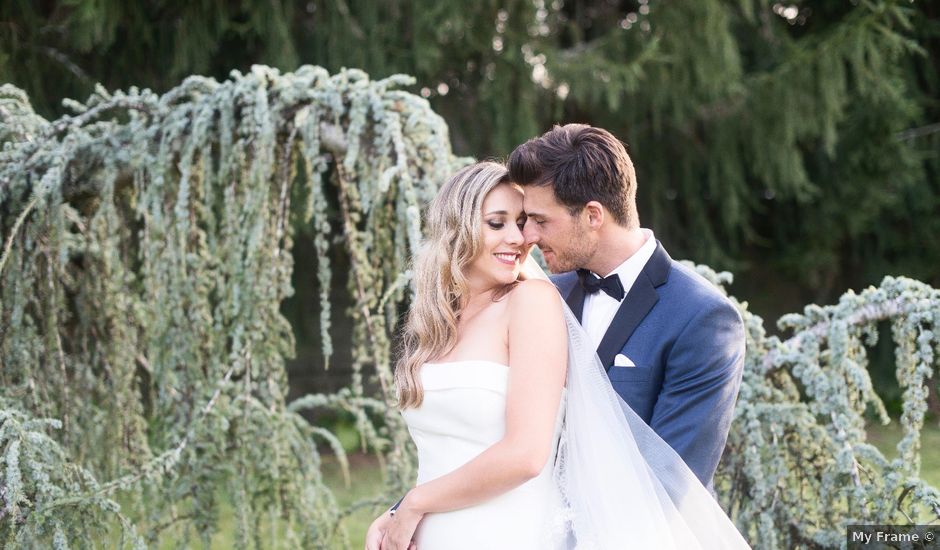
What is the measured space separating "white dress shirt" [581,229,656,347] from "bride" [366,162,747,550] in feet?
0.44

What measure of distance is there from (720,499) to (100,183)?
237cm

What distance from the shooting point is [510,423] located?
6.72 ft

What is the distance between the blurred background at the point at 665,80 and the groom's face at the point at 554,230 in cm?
339

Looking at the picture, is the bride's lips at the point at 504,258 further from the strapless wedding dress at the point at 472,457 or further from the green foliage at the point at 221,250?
the green foliage at the point at 221,250

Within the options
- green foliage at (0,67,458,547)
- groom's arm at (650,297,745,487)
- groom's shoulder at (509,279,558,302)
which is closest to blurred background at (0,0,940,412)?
green foliage at (0,67,458,547)

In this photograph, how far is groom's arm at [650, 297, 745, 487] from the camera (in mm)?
2037

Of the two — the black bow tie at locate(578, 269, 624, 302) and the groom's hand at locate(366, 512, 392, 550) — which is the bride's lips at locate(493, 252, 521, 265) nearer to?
the black bow tie at locate(578, 269, 624, 302)

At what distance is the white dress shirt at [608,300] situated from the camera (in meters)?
2.27

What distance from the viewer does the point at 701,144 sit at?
24.9ft


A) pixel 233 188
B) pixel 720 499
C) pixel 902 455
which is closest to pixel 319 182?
pixel 233 188

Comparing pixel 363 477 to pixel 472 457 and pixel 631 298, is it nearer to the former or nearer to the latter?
pixel 472 457

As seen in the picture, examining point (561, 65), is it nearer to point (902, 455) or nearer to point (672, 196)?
point (672, 196)

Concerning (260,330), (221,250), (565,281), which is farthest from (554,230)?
(221,250)

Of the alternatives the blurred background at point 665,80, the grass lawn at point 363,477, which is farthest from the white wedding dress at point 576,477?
the grass lawn at point 363,477
